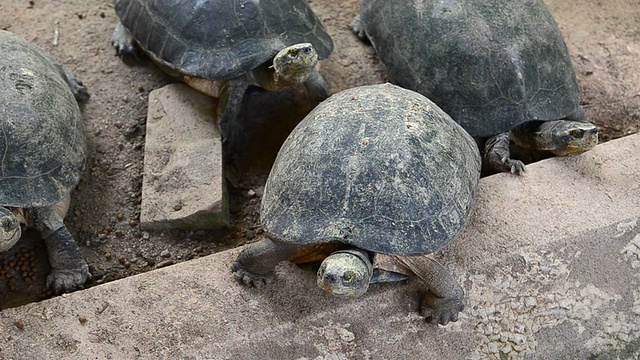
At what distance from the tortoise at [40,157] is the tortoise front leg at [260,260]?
89 cm

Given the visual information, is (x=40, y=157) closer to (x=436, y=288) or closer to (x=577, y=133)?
(x=436, y=288)

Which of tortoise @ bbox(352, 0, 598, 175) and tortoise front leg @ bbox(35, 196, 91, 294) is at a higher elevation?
tortoise @ bbox(352, 0, 598, 175)

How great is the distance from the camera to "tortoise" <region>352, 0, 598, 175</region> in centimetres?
338

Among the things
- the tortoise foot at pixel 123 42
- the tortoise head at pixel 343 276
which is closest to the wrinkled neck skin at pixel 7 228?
the tortoise head at pixel 343 276

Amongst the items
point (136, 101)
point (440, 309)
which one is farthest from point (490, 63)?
point (136, 101)

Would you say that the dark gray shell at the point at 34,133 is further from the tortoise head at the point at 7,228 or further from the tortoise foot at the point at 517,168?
the tortoise foot at the point at 517,168

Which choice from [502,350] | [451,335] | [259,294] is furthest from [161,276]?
[502,350]

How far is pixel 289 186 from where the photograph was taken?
104 inches

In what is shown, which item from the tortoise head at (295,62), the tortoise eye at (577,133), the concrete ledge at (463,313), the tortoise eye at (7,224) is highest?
the tortoise head at (295,62)

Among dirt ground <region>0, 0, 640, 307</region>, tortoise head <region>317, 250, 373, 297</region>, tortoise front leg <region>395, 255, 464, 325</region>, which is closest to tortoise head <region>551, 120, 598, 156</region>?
dirt ground <region>0, 0, 640, 307</region>

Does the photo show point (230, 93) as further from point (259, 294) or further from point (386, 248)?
point (386, 248)

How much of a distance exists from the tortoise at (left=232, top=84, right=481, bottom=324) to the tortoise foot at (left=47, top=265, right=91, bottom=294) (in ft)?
2.78

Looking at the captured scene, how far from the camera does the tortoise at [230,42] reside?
355cm

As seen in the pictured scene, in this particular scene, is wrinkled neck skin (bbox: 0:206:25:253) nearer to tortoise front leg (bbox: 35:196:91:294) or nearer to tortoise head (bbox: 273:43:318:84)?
tortoise front leg (bbox: 35:196:91:294)
